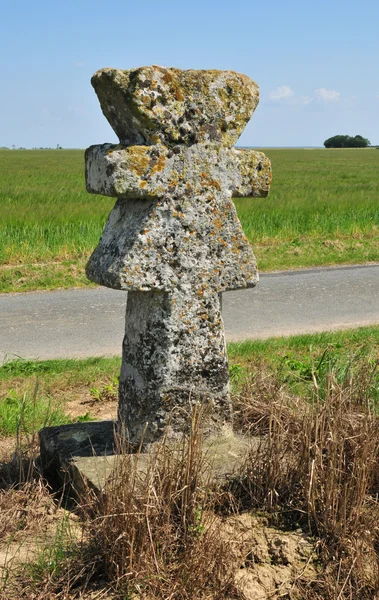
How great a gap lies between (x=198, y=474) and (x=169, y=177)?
1.40 meters

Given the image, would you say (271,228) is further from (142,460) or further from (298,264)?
→ (142,460)

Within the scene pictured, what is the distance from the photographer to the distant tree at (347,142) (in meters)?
147

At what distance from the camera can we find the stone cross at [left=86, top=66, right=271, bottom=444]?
356cm

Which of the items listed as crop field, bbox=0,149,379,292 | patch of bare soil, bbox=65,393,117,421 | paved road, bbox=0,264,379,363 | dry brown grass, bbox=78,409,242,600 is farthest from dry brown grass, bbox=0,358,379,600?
crop field, bbox=0,149,379,292

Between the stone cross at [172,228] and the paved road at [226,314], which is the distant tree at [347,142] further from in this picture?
the stone cross at [172,228]

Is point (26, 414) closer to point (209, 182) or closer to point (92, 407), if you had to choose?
point (92, 407)

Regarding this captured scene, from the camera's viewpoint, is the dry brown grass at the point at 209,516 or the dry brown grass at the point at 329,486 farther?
the dry brown grass at the point at 329,486

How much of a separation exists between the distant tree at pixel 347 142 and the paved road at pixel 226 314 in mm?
141237

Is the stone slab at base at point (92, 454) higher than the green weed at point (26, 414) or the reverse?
higher

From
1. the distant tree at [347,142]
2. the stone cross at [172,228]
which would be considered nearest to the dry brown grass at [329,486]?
the stone cross at [172,228]

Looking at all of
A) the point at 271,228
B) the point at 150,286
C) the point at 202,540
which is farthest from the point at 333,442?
the point at 271,228

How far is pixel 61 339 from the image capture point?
8.07 metres

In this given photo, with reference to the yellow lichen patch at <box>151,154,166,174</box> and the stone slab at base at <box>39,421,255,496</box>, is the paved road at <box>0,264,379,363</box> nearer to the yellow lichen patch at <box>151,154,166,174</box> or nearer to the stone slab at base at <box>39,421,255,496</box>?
the stone slab at base at <box>39,421,255,496</box>

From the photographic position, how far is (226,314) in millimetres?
9289
